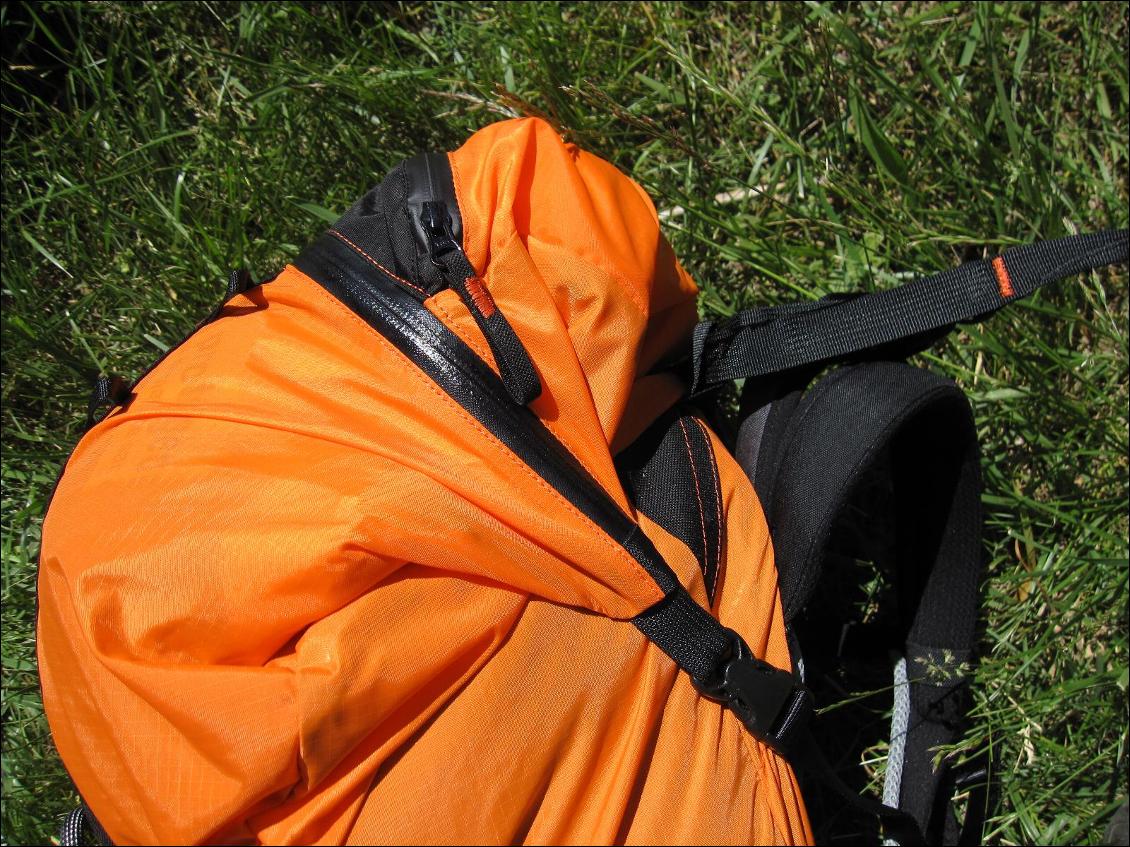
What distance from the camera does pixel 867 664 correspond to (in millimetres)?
1834

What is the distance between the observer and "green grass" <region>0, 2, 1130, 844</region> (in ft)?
5.84

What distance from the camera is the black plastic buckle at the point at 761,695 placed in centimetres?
119

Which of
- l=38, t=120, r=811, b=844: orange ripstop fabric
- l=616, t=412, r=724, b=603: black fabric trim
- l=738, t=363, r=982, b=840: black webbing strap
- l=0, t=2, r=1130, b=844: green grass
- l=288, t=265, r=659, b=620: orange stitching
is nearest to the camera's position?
l=38, t=120, r=811, b=844: orange ripstop fabric

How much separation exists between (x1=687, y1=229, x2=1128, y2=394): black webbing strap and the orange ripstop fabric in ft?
0.73

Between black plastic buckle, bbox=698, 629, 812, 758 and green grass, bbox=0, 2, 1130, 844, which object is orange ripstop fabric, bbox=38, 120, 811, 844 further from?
green grass, bbox=0, 2, 1130, 844

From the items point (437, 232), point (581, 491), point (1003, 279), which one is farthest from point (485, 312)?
point (1003, 279)

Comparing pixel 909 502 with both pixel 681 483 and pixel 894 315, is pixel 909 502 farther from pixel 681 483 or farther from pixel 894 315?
pixel 681 483

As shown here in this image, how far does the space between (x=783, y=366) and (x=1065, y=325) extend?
741mm

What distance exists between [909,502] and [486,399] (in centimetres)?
92

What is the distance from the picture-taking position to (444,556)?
3.52ft

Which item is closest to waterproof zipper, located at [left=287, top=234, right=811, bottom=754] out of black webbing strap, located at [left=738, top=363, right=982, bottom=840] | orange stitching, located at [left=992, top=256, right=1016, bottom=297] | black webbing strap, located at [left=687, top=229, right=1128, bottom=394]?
black webbing strap, located at [left=738, top=363, right=982, bottom=840]

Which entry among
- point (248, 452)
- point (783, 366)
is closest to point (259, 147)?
point (248, 452)

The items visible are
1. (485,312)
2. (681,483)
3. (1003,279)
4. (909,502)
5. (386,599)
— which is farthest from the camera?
(909,502)

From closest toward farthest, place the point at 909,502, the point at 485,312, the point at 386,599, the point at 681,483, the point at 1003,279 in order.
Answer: the point at 386,599 < the point at 485,312 < the point at 681,483 < the point at 1003,279 < the point at 909,502
